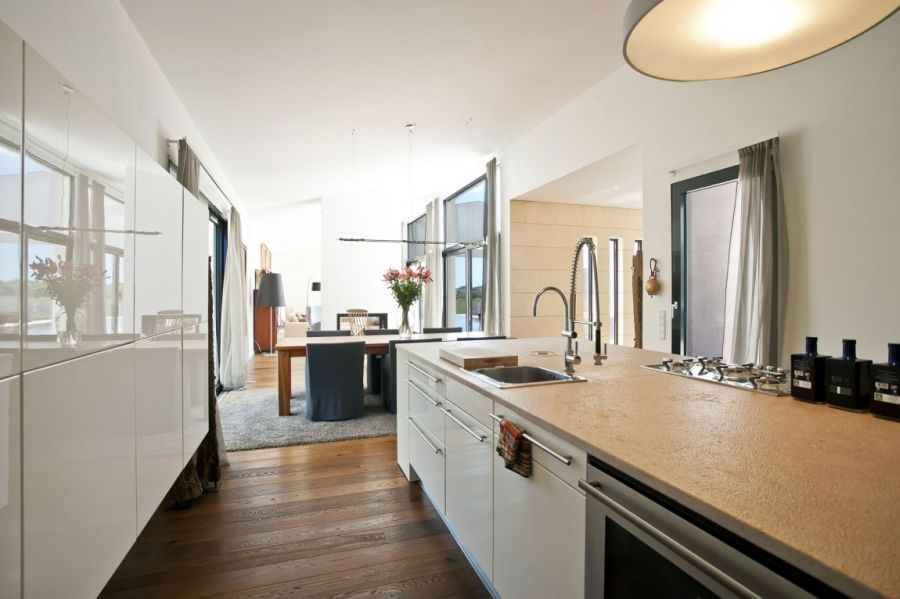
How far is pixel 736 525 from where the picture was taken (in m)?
0.62

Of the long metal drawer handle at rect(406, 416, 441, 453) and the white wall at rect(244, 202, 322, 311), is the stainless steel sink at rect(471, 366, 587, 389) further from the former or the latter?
the white wall at rect(244, 202, 322, 311)

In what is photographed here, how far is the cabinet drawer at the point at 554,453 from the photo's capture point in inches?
40.6

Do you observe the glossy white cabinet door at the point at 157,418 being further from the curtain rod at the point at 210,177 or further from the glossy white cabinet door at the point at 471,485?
the curtain rod at the point at 210,177

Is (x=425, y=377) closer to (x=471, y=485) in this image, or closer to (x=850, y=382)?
(x=471, y=485)

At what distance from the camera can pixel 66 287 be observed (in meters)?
1.03

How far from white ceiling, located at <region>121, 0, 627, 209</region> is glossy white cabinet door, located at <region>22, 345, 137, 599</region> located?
2334 millimetres

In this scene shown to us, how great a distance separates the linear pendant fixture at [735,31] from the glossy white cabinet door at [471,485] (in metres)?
1.32

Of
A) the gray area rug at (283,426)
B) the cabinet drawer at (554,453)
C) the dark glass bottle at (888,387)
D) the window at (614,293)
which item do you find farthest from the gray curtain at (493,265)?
the dark glass bottle at (888,387)

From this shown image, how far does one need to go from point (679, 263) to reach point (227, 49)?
3479 mm

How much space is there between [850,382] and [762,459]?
1.87 feet

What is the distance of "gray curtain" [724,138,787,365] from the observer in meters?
2.41

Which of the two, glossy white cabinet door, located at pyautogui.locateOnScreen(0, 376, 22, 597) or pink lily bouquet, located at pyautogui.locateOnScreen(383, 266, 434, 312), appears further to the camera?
pink lily bouquet, located at pyautogui.locateOnScreen(383, 266, 434, 312)

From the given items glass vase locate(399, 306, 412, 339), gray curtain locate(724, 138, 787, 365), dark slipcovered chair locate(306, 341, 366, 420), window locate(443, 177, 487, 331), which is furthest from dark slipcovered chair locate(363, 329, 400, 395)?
gray curtain locate(724, 138, 787, 365)

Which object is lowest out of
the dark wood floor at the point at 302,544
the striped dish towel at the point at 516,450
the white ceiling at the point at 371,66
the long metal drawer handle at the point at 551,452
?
the dark wood floor at the point at 302,544
